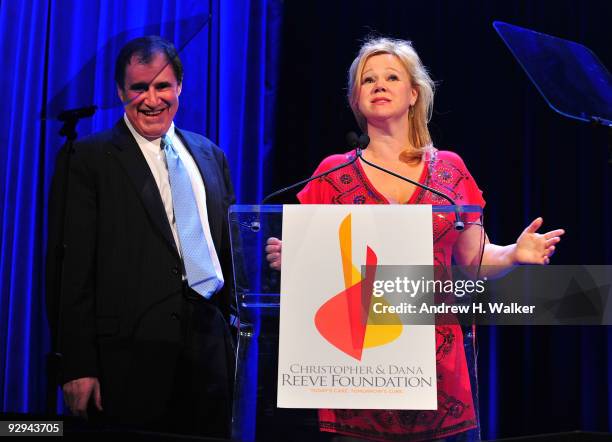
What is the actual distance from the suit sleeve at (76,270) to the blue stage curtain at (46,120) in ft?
1.25

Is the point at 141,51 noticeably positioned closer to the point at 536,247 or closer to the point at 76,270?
the point at 76,270

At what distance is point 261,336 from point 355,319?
186 mm

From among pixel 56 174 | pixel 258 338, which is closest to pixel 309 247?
pixel 258 338

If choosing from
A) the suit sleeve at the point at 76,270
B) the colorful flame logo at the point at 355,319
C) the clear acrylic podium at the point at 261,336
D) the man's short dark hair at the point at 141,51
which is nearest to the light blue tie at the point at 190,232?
the suit sleeve at the point at 76,270

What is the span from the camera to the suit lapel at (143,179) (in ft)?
7.70

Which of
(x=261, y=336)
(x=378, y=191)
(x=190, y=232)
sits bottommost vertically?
(x=261, y=336)

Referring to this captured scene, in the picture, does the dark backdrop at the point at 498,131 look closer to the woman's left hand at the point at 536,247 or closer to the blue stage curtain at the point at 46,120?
the blue stage curtain at the point at 46,120

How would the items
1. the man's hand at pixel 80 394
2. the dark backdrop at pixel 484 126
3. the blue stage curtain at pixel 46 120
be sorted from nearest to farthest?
the man's hand at pixel 80 394
the blue stage curtain at pixel 46 120
the dark backdrop at pixel 484 126

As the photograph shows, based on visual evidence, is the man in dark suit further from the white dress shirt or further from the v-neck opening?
A: the v-neck opening

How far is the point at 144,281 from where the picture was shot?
2326mm

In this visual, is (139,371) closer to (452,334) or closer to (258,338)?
(258,338)

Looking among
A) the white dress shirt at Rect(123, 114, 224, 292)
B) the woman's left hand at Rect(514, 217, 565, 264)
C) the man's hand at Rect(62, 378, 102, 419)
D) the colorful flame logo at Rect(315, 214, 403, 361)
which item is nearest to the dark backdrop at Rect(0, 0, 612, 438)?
the white dress shirt at Rect(123, 114, 224, 292)

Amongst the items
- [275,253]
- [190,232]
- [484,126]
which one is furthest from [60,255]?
[484,126]

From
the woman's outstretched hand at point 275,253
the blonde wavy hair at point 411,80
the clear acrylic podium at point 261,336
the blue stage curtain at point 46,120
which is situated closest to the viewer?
the clear acrylic podium at point 261,336
